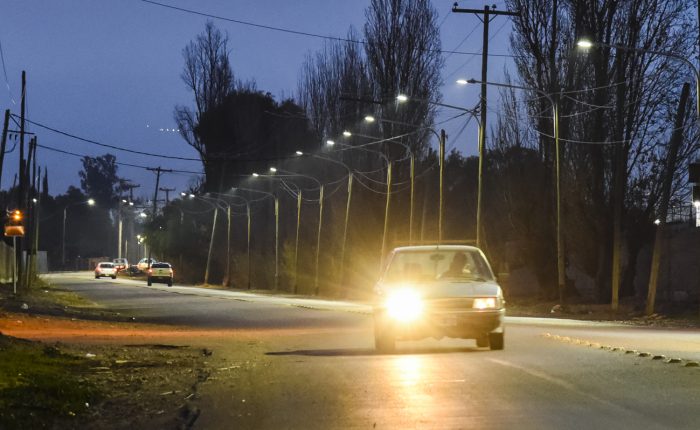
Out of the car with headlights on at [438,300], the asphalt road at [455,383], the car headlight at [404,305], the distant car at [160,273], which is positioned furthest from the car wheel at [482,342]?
the distant car at [160,273]

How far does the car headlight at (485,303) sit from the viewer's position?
746 inches

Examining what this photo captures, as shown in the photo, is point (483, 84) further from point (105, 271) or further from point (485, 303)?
point (105, 271)

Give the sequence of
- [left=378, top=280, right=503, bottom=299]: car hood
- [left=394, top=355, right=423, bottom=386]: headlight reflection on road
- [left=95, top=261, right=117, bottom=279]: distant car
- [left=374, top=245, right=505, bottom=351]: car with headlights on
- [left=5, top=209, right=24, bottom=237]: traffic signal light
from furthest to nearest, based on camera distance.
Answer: [left=95, top=261, right=117, bottom=279]: distant car, [left=5, top=209, right=24, bottom=237]: traffic signal light, [left=378, top=280, right=503, bottom=299]: car hood, [left=374, top=245, right=505, bottom=351]: car with headlights on, [left=394, top=355, right=423, bottom=386]: headlight reflection on road

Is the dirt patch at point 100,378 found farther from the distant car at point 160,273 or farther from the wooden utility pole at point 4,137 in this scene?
the distant car at point 160,273

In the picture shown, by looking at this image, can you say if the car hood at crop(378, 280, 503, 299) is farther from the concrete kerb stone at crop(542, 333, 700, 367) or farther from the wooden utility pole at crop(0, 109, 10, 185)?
the wooden utility pole at crop(0, 109, 10, 185)

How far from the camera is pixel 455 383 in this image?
14.2 meters

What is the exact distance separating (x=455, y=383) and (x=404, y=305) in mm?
5212

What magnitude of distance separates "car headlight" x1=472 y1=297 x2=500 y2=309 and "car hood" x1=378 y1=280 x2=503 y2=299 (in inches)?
3.1

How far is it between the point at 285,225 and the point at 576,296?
4872cm

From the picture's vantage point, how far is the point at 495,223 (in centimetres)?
7100

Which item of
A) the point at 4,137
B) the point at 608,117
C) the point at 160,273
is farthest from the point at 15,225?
the point at 160,273

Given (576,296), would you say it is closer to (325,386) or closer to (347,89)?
(347,89)

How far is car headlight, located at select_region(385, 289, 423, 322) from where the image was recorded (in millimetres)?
19142

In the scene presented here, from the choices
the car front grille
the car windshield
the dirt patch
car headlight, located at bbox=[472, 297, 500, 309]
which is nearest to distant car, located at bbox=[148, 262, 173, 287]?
the dirt patch
